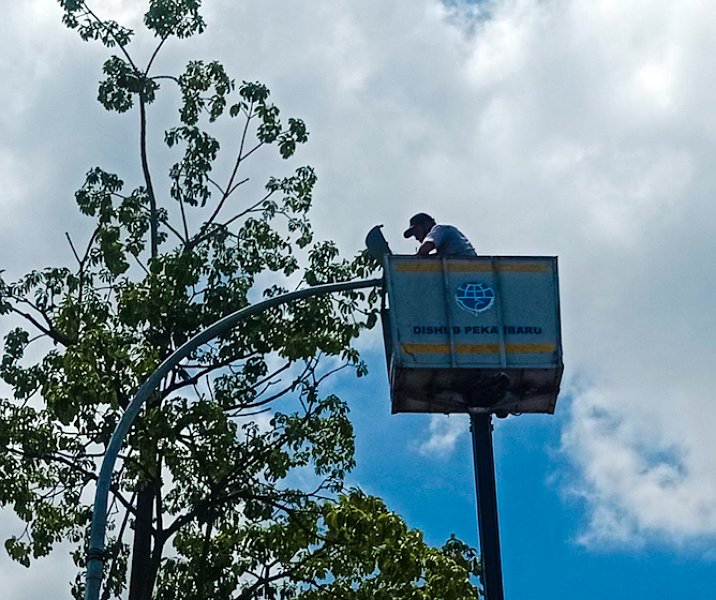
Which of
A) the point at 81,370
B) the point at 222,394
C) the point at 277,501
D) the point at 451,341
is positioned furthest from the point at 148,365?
the point at 451,341

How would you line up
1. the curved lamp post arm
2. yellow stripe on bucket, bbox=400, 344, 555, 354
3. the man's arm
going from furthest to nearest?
the man's arm, yellow stripe on bucket, bbox=400, 344, 555, 354, the curved lamp post arm

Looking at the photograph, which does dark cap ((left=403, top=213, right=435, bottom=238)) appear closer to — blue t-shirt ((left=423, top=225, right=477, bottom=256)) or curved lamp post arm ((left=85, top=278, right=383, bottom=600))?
blue t-shirt ((left=423, top=225, right=477, bottom=256))

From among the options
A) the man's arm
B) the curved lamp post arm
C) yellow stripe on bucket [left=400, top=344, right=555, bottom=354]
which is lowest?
the curved lamp post arm

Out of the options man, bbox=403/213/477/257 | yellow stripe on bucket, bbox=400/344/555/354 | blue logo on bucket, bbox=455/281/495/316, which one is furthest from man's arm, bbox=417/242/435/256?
yellow stripe on bucket, bbox=400/344/555/354

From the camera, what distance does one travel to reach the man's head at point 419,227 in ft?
52.0

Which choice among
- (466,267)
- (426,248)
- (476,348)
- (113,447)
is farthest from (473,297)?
(113,447)

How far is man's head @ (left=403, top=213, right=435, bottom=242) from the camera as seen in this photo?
15.9 m

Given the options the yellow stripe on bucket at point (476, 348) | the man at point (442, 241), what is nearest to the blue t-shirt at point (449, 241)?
the man at point (442, 241)

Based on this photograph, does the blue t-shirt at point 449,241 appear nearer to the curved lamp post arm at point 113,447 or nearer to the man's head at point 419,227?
the man's head at point 419,227

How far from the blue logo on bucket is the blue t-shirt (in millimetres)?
422

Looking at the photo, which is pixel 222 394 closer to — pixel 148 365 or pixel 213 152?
pixel 148 365

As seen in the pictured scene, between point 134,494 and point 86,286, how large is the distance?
3322 millimetres

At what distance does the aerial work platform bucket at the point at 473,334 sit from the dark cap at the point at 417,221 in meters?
0.78

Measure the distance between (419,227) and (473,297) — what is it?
1279mm
